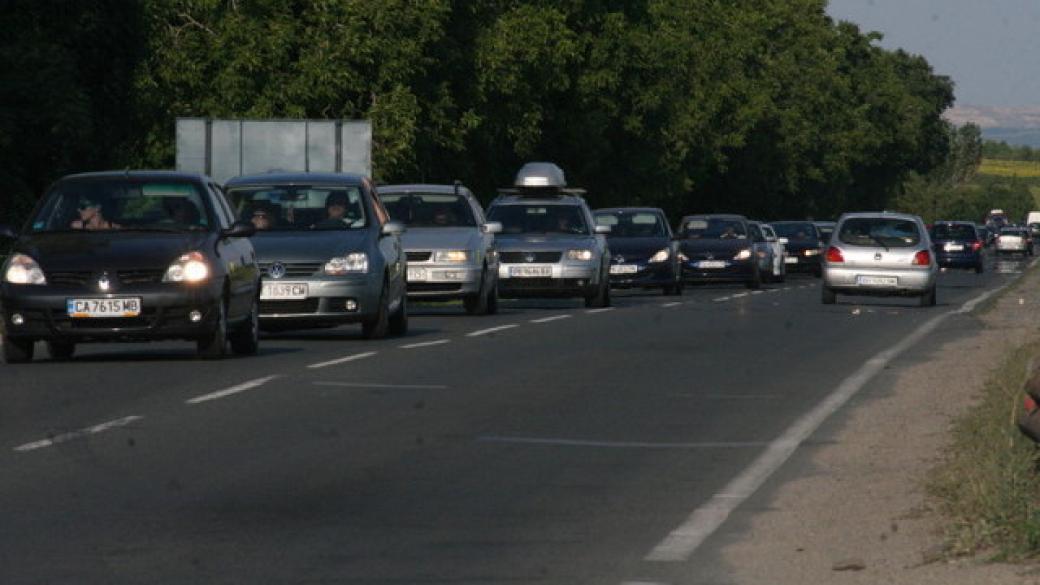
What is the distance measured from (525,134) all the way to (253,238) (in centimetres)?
4503

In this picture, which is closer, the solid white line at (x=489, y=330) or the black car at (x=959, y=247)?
the solid white line at (x=489, y=330)

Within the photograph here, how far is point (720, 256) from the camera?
52656 millimetres

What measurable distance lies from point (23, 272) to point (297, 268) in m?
4.67

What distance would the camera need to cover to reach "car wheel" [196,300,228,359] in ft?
68.0

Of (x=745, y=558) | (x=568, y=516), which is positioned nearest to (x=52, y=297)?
(x=568, y=516)

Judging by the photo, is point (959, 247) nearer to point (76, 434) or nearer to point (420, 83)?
point (420, 83)

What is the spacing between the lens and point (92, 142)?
52812 mm

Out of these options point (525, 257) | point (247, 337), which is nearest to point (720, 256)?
point (525, 257)

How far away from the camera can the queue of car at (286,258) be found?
20.2m

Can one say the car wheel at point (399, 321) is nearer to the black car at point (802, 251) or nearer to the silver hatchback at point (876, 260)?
the silver hatchback at point (876, 260)

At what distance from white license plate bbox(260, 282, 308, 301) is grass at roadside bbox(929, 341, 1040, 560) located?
38.9ft

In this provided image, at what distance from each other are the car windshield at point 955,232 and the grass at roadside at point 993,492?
65.4 metres

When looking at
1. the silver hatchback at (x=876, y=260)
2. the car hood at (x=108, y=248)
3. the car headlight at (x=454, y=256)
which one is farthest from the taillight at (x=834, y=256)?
the car hood at (x=108, y=248)

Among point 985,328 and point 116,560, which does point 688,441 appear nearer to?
point 116,560
